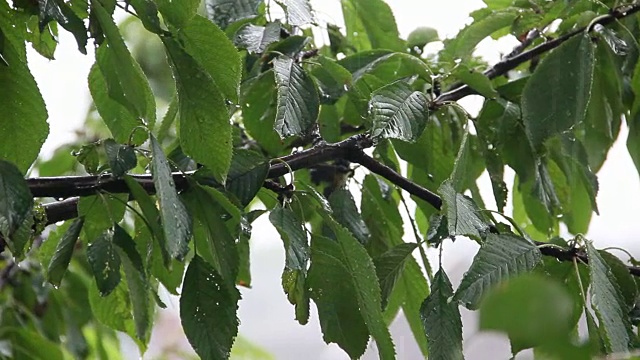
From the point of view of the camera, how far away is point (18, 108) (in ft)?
1.05

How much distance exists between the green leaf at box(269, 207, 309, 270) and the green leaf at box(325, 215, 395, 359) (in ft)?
0.07

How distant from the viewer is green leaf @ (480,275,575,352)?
4.3 inches

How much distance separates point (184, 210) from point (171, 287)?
0.15 meters

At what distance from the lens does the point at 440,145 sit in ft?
1.55

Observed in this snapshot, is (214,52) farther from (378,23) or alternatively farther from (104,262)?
(378,23)

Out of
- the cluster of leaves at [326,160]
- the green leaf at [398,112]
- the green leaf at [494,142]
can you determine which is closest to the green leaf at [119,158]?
the cluster of leaves at [326,160]

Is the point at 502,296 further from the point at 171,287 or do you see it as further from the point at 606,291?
the point at 171,287

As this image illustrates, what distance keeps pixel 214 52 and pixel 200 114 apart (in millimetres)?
30

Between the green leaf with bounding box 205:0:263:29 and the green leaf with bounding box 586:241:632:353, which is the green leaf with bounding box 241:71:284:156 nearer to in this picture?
the green leaf with bounding box 205:0:263:29

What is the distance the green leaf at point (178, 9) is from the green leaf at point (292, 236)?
0.09m

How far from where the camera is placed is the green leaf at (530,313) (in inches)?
4.3

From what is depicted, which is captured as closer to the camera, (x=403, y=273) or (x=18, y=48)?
(x=18, y=48)

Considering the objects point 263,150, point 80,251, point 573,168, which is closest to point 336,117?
point 263,150

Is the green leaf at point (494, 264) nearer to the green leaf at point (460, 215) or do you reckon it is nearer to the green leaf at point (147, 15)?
the green leaf at point (460, 215)
